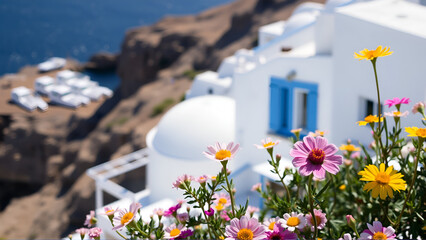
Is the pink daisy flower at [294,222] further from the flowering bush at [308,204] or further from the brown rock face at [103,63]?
the brown rock face at [103,63]

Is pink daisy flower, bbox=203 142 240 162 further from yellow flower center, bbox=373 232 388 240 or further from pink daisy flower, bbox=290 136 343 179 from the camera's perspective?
yellow flower center, bbox=373 232 388 240

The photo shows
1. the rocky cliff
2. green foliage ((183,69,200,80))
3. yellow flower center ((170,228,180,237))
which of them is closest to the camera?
yellow flower center ((170,228,180,237))

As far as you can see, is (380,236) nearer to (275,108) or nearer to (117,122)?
(275,108)

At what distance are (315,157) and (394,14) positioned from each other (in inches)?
246

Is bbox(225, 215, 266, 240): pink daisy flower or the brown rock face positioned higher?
the brown rock face

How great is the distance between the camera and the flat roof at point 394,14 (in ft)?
23.6

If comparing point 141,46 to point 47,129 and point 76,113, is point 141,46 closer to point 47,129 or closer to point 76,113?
point 76,113

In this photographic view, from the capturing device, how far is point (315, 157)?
8.21 ft

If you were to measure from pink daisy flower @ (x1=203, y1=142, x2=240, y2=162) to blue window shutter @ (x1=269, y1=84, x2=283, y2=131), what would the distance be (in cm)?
848

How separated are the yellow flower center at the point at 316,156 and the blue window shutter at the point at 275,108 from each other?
8766 mm

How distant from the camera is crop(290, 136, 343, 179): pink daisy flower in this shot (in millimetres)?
2486

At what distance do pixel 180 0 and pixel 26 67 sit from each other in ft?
119

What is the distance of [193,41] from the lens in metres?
48.3

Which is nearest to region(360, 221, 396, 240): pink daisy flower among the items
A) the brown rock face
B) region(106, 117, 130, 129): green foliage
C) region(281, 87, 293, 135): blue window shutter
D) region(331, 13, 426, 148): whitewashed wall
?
region(331, 13, 426, 148): whitewashed wall
